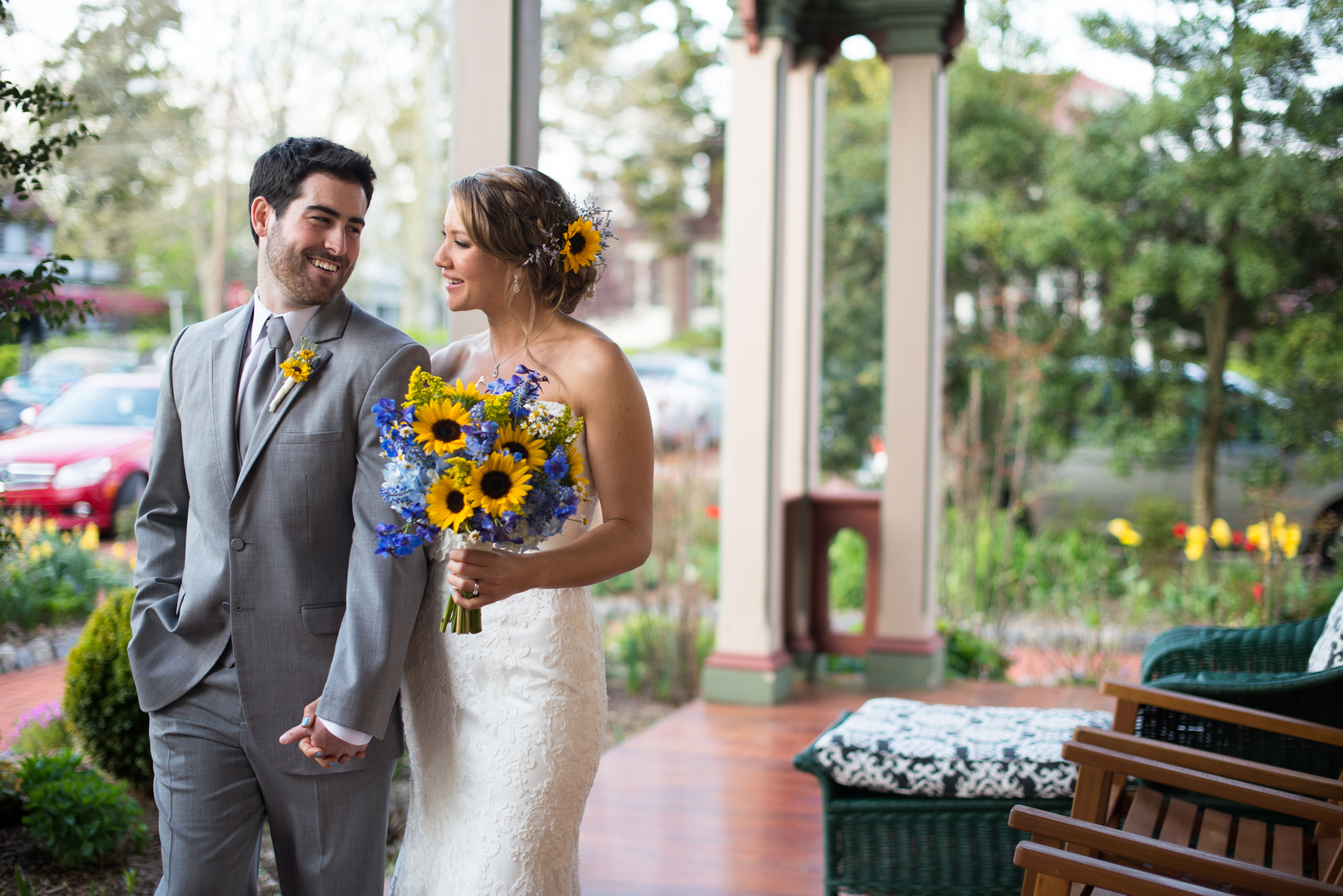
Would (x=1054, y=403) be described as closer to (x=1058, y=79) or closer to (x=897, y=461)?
(x=1058, y=79)

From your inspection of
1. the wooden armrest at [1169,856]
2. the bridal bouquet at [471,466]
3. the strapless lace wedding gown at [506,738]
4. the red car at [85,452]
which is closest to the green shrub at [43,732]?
the red car at [85,452]

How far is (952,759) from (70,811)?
1.94 meters

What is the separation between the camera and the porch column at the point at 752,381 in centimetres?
493

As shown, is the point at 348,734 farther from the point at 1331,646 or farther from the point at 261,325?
the point at 1331,646

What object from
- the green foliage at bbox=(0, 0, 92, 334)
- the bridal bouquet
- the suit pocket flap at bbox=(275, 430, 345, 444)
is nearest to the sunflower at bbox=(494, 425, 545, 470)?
the bridal bouquet

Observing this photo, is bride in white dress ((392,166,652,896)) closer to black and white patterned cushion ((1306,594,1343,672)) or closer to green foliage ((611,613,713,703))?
black and white patterned cushion ((1306,594,1343,672))

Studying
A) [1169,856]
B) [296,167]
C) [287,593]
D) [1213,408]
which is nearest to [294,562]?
[287,593]

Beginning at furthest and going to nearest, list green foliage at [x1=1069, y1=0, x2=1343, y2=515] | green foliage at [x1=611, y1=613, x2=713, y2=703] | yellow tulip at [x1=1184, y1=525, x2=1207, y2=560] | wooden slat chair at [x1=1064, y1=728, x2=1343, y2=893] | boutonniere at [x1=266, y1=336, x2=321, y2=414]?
green foliage at [x1=1069, y1=0, x2=1343, y2=515] < yellow tulip at [x1=1184, y1=525, x2=1207, y2=560] < green foliage at [x1=611, y1=613, x2=713, y2=703] < wooden slat chair at [x1=1064, y1=728, x2=1343, y2=893] < boutonniere at [x1=266, y1=336, x2=321, y2=414]

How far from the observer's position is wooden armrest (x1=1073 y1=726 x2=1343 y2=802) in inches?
86.3

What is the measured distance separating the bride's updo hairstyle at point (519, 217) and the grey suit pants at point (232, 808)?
2.58ft

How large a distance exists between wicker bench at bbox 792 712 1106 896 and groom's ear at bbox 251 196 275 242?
1.69m

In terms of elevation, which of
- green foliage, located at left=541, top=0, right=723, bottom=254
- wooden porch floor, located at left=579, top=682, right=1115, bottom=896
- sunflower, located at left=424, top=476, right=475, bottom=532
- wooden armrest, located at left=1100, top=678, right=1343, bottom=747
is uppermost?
green foliage, located at left=541, top=0, right=723, bottom=254

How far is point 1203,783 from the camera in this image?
218cm

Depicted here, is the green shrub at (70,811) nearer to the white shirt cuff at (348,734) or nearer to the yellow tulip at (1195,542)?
the white shirt cuff at (348,734)
